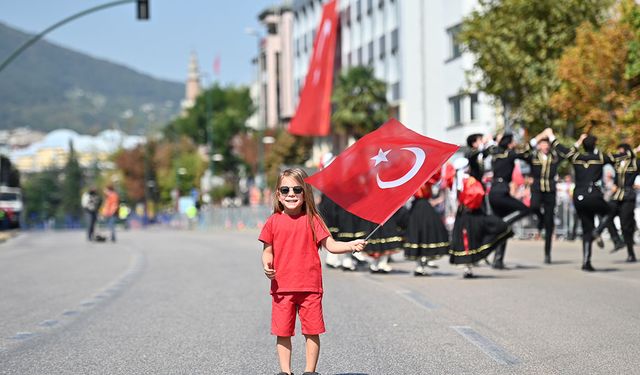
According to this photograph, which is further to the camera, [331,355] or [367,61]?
[367,61]

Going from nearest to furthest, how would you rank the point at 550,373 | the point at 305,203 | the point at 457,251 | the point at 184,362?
the point at 305,203, the point at 550,373, the point at 184,362, the point at 457,251

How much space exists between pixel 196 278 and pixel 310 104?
14.1 m

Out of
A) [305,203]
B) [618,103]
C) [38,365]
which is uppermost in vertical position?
[618,103]

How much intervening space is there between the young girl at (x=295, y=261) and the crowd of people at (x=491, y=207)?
8.37 metres

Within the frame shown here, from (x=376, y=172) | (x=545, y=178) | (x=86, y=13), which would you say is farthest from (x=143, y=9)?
(x=376, y=172)

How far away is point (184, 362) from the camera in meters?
8.53

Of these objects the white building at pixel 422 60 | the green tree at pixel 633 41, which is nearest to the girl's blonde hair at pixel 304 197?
the green tree at pixel 633 41

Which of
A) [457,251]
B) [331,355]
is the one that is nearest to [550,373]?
[331,355]

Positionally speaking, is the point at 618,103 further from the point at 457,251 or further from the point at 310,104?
the point at 457,251

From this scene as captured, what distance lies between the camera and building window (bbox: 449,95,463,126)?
51.5 meters

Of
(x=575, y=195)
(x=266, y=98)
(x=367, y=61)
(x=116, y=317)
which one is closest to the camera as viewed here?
(x=116, y=317)

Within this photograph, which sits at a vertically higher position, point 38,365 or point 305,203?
point 305,203

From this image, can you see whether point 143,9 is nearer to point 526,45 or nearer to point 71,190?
point 526,45

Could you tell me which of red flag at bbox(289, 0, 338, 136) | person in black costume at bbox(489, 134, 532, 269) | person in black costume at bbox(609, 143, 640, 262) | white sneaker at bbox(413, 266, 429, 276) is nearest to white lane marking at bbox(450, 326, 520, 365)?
white sneaker at bbox(413, 266, 429, 276)
